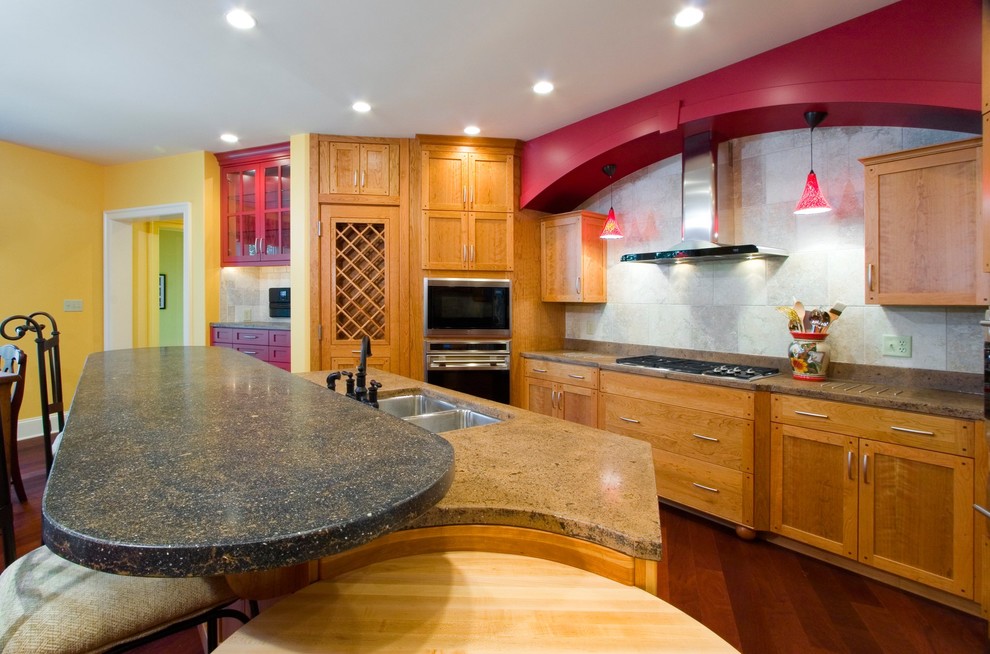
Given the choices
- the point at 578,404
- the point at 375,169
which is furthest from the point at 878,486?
the point at 375,169

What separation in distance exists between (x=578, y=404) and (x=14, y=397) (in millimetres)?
3288

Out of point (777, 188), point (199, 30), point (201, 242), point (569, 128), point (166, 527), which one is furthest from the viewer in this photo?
point (201, 242)

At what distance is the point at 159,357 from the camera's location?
6.43ft

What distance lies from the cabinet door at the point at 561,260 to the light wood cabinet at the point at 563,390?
58 cm

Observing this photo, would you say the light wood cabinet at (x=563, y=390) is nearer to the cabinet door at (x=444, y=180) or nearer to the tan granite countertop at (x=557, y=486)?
the cabinet door at (x=444, y=180)

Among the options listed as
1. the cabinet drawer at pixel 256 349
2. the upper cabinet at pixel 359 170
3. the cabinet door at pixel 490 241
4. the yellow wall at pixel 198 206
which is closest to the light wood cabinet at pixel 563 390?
the cabinet door at pixel 490 241

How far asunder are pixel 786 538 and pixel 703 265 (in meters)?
1.68

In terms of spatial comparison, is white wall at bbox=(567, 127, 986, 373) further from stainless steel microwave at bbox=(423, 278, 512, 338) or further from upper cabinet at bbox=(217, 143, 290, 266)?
upper cabinet at bbox=(217, 143, 290, 266)

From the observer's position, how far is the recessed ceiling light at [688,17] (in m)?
2.11

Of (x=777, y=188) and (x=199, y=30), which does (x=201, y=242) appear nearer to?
(x=199, y=30)

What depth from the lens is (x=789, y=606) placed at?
77.8 inches

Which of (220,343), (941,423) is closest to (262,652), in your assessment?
(941,423)

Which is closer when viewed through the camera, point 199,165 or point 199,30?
point 199,30

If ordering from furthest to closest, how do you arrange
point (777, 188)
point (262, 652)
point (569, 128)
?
point (569, 128)
point (777, 188)
point (262, 652)
